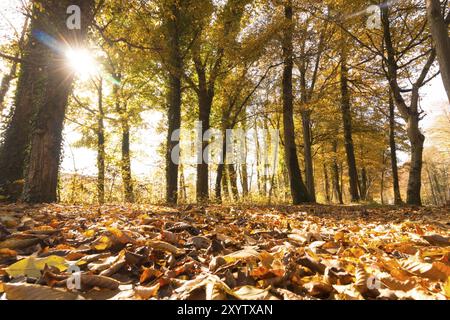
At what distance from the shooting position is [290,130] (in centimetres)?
1104

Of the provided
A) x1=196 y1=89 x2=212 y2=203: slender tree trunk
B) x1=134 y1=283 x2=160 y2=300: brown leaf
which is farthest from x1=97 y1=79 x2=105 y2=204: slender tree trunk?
x1=134 y1=283 x2=160 y2=300: brown leaf

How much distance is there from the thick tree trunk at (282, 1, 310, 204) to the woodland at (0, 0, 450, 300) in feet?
0.16

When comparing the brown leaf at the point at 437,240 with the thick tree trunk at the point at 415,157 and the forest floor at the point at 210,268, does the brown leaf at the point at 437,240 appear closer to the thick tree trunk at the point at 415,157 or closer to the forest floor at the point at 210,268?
the forest floor at the point at 210,268

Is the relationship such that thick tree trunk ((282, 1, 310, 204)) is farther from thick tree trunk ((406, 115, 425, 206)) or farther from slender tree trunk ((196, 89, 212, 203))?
slender tree trunk ((196, 89, 212, 203))

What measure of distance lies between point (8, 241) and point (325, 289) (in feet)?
7.62

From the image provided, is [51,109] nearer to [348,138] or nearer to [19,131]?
[19,131]

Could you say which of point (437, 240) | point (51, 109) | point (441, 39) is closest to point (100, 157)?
point (51, 109)

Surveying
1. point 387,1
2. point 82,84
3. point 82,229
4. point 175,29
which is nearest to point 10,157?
point 82,229

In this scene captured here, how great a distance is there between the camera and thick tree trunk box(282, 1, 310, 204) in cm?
1034

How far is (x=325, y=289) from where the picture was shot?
1410 millimetres

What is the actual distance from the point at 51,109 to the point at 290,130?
797 cm
